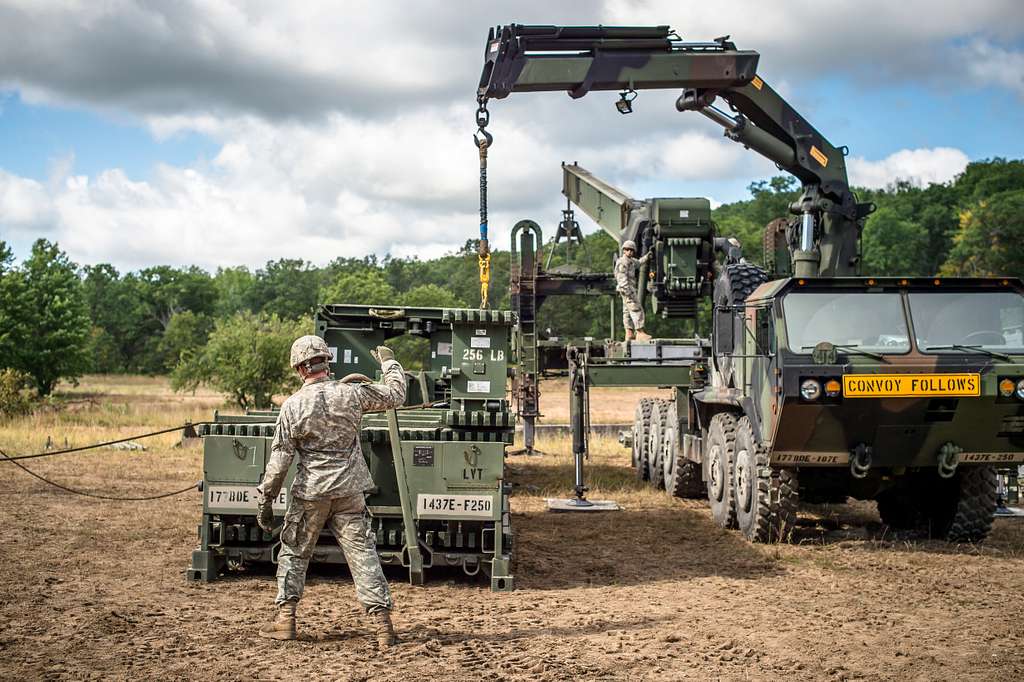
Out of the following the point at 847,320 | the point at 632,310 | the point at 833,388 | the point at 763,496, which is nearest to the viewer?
the point at 833,388

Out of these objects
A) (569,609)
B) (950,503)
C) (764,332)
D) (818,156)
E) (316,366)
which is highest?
(818,156)

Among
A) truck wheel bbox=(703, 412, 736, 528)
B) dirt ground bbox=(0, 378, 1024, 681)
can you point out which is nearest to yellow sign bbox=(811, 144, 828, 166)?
truck wheel bbox=(703, 412, 736, 528)

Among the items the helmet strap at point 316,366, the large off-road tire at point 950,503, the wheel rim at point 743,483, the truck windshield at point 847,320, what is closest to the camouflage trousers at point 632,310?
the wheel rim at point 743,483

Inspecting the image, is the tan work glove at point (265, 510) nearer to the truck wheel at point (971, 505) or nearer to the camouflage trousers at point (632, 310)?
the truck wheel at point (971, 505)

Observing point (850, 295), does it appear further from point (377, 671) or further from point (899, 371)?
point (377, 671)

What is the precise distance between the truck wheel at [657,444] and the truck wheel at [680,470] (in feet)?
1.69

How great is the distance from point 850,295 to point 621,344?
16.2 ft

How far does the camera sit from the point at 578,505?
1345 cm

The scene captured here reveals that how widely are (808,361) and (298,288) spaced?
282 ft

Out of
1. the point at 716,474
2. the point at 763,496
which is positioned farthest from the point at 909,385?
the point at 716,474

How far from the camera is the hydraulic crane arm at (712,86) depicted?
1317 centimetres

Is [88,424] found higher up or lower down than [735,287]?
lower down

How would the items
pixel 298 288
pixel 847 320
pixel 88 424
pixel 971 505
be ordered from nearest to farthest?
pixel 847 320, pixel 971 505, pixel 88 424, pixel 298 288

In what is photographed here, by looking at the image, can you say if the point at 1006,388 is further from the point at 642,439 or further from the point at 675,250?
the point at 642,439
